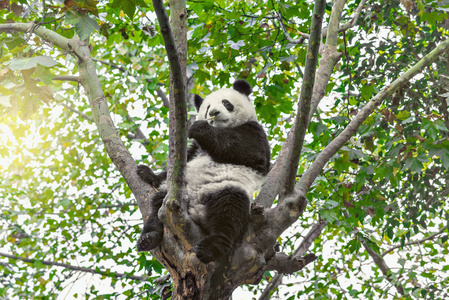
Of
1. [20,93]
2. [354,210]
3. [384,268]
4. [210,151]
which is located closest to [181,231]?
[210,151]

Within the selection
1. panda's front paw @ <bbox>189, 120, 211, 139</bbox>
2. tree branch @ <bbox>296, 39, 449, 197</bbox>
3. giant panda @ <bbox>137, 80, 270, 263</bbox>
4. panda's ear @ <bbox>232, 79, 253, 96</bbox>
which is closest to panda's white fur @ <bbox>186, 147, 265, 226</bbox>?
giant panda @ <bbox>137, 80, 270, 263</bbox>

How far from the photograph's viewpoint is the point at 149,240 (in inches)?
105

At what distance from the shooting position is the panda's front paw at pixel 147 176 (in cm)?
347

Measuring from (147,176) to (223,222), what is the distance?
1.12 metres

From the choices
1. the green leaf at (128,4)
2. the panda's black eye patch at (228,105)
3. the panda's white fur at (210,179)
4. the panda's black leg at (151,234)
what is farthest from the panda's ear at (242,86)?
the green leaf at (128,4)

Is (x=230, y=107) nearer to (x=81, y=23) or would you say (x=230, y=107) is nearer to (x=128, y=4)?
(x=128, y=4)

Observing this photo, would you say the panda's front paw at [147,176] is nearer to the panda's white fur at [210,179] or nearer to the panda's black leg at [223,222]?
the panda's white fur at [210,179]

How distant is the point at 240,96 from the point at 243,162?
3.58 ft

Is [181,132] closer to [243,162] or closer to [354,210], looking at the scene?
[243,162]

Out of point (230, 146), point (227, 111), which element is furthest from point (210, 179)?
point (227, 111)

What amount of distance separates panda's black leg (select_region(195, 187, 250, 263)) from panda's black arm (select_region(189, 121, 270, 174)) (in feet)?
1.81

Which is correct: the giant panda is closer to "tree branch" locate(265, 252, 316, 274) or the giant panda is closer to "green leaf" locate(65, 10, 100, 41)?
"tree branch" locate(265, 252, 316, 274)

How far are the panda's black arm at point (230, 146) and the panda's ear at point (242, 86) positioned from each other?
2.79 ft

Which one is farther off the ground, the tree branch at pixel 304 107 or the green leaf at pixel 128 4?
the green leaf at pixel 128 4
